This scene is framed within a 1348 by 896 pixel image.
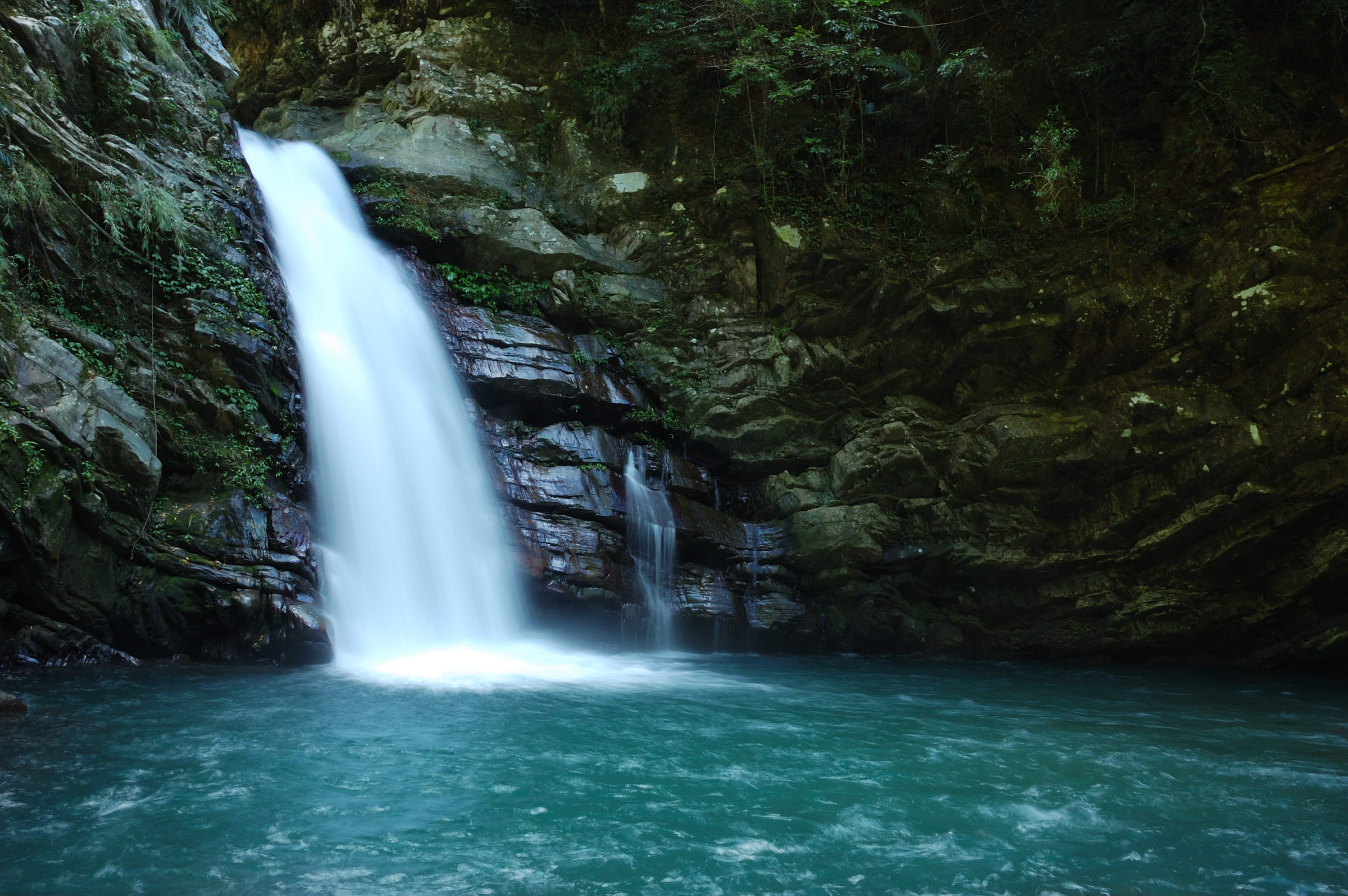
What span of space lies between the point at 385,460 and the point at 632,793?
21.6 feet

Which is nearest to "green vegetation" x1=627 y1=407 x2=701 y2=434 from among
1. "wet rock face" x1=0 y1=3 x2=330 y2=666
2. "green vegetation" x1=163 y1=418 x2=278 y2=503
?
"wet rock face" x1=0 y1=3 x2=330 y2=666

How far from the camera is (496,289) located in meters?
12.3

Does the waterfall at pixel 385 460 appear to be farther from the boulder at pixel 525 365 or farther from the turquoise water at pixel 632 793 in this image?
the turquoise water at pixel 632 793

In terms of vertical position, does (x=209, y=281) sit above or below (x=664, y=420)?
above

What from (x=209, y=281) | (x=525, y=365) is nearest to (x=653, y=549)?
(x=525, y=365)

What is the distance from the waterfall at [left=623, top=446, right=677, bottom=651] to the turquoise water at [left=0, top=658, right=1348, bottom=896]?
10.5 ft

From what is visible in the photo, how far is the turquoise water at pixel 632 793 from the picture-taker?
345 centimetres

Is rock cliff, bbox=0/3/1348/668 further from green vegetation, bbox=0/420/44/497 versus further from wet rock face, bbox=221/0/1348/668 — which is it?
green vegetation, bbox=0/420/44/497

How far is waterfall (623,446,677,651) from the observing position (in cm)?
1066

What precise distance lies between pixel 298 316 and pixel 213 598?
4.25m

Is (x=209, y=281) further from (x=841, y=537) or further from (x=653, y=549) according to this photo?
(x=841, y=537)

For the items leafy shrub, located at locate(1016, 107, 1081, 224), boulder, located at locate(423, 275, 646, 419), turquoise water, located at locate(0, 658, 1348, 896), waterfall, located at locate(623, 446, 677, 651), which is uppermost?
leafy shrub, located at locate(1016, 107, 1081, 224)

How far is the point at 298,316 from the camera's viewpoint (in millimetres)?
10141

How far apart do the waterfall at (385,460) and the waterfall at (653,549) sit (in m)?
1.78
